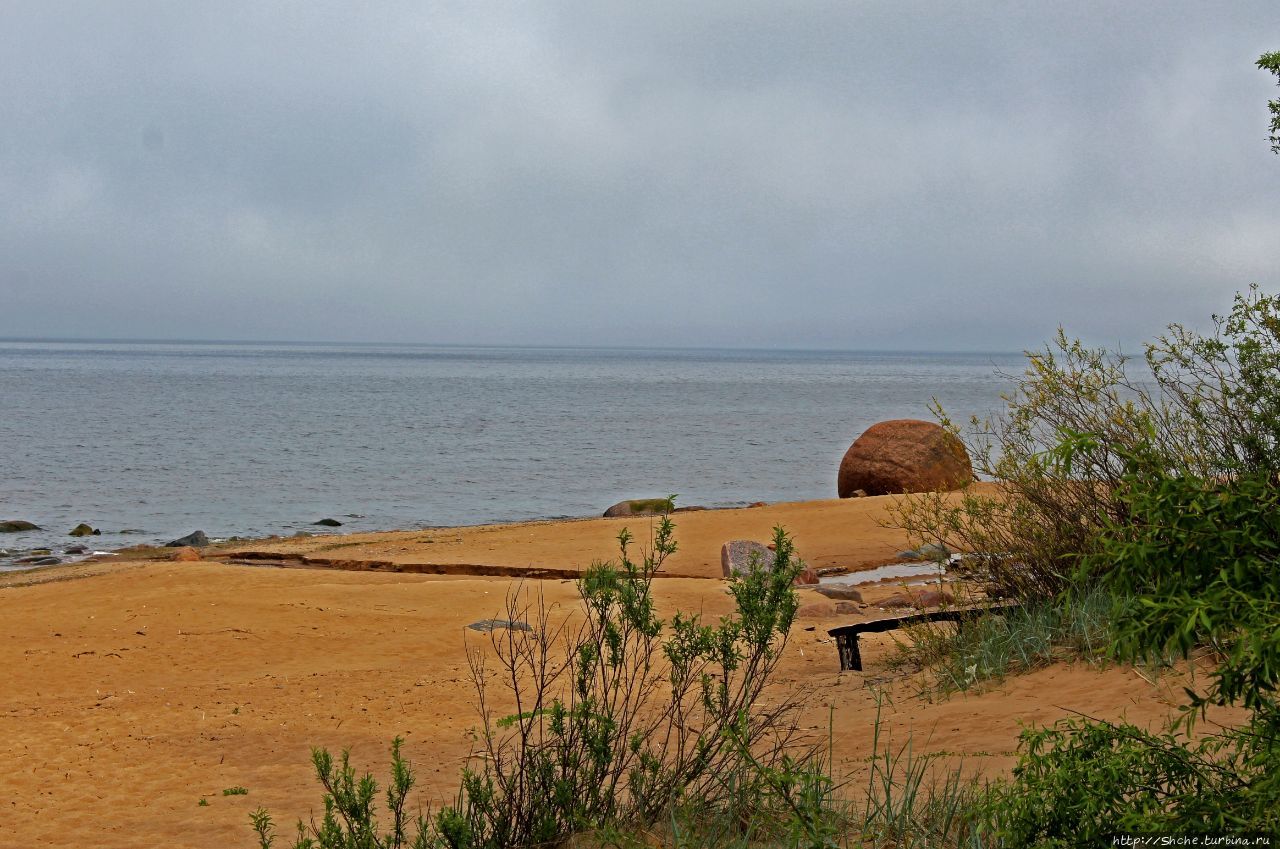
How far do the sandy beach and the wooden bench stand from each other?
5.7 inches

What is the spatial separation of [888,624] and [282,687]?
5351 millimetres

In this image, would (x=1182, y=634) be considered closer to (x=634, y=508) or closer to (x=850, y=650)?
(x=850, y=650)

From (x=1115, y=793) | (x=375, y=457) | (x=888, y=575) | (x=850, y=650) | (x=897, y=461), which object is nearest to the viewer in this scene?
(x=1115, y=793)

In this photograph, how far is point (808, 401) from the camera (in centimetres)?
7756

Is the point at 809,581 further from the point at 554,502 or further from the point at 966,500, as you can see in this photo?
the point at 554,502

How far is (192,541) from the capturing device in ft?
69.2

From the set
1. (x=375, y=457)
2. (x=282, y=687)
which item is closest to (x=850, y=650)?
(x=282, y=687)

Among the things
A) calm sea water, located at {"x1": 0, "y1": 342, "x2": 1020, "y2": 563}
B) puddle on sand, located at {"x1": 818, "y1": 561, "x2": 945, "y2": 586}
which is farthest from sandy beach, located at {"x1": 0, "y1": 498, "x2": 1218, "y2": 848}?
calm sea water, located at {"x1": 0, "y1": 342, "x2": 1020, "y2": 563}

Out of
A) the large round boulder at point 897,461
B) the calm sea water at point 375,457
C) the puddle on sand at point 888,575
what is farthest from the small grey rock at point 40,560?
the large round boulder at point 897,461

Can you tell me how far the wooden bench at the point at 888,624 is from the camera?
7945mm

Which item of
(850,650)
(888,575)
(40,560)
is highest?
(850,650)

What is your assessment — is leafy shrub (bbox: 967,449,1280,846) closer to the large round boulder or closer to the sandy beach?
the sandy beach

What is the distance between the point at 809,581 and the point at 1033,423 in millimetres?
6930

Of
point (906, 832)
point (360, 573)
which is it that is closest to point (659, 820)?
point (906, 832)
